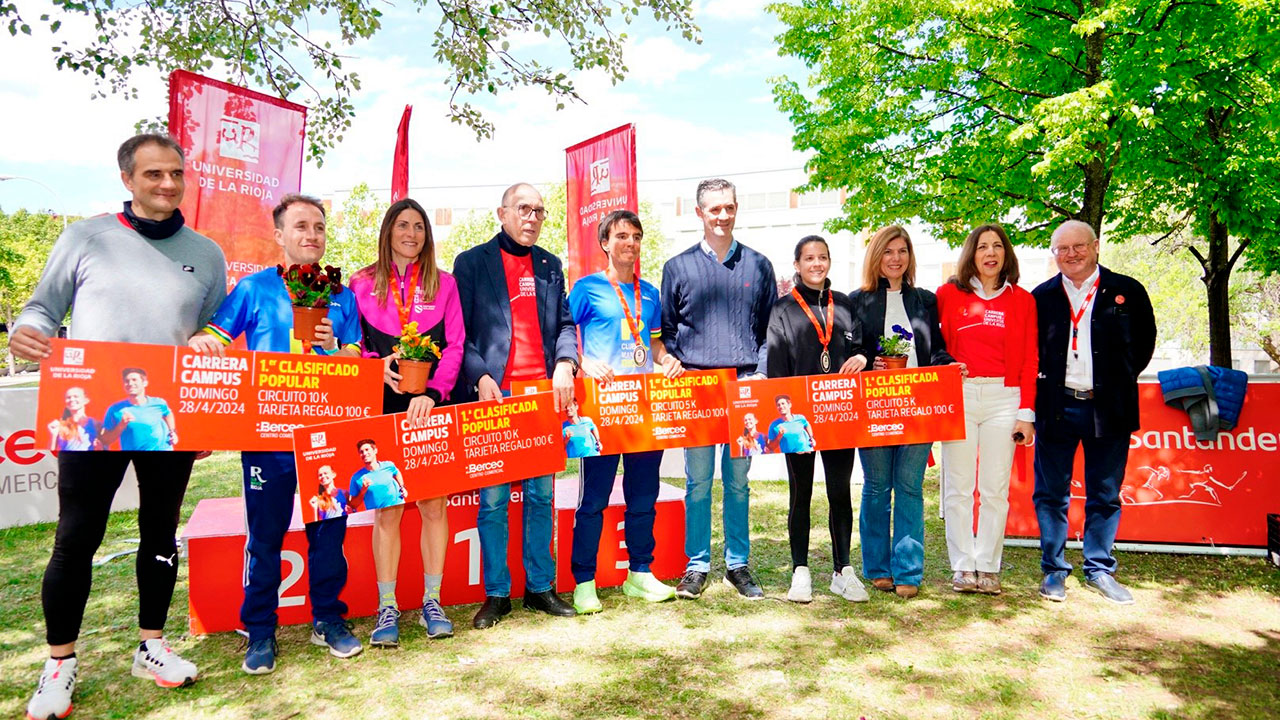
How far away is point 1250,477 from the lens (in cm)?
590

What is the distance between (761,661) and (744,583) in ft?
3.65

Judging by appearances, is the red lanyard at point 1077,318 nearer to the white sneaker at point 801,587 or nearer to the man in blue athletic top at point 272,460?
the white sneaker at point 801,587

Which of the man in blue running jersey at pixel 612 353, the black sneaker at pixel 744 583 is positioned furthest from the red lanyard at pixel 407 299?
the black sneaker at pixel 744 583

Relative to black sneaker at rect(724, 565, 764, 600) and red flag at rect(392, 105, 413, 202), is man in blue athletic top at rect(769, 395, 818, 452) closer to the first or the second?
black sneaker at rect(724, 565, 764, 600)

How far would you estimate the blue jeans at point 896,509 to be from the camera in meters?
4.94

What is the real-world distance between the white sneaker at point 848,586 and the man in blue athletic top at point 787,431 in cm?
92

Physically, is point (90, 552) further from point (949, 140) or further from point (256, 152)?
point (949, 140)

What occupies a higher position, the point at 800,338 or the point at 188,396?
the point at 800,338

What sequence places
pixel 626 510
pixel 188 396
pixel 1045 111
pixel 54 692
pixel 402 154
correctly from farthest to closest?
1. pixel 1045 111
2. pixel 402 154
3. pixel 626 510
4. pixel 188 396
5. pixel 54 692

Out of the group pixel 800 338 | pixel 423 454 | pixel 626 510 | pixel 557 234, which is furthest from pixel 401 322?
pixel 557 234

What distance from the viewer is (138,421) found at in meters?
3.38

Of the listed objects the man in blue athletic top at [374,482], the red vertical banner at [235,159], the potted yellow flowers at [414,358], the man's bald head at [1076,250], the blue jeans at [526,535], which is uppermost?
the red vertical banner at [235,159]

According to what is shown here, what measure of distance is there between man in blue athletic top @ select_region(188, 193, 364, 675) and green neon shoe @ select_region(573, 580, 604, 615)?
1271 millimetres

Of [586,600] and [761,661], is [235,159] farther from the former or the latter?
[761,661]
